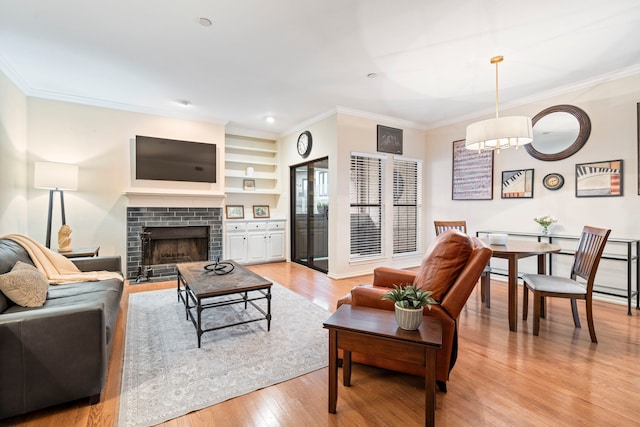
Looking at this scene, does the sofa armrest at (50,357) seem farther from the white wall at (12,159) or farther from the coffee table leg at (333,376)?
the white wall at (12,159)

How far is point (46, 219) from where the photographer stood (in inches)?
159

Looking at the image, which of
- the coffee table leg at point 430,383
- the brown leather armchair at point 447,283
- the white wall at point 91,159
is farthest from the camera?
the white wall at point 91,159

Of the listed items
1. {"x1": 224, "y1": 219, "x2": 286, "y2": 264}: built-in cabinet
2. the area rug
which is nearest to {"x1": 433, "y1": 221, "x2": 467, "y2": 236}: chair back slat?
the area rug

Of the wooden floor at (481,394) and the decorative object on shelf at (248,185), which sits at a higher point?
the decorative object on shelf at (248,185)

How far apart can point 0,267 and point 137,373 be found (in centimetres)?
120

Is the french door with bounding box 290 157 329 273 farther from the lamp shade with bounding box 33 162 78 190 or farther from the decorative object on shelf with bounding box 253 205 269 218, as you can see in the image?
the lamp shade with bounding box 33 162 78 190

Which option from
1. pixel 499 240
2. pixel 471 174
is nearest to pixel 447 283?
pixel 499 240

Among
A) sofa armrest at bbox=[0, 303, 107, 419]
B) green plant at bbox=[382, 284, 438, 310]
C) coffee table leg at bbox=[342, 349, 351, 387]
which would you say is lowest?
coffee table leg at bbox=[342, 349, 351, 387]

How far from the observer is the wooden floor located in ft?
Result: 5.22

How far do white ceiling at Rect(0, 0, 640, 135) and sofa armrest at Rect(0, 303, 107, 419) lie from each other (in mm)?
2261

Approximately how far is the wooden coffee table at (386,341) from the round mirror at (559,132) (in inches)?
142

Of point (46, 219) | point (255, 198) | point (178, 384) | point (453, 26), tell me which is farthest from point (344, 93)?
point (46, 219)

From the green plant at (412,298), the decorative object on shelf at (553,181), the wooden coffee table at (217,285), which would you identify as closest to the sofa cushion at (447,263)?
the green plant at (412,298)

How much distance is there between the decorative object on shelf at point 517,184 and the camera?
417 centimetres
